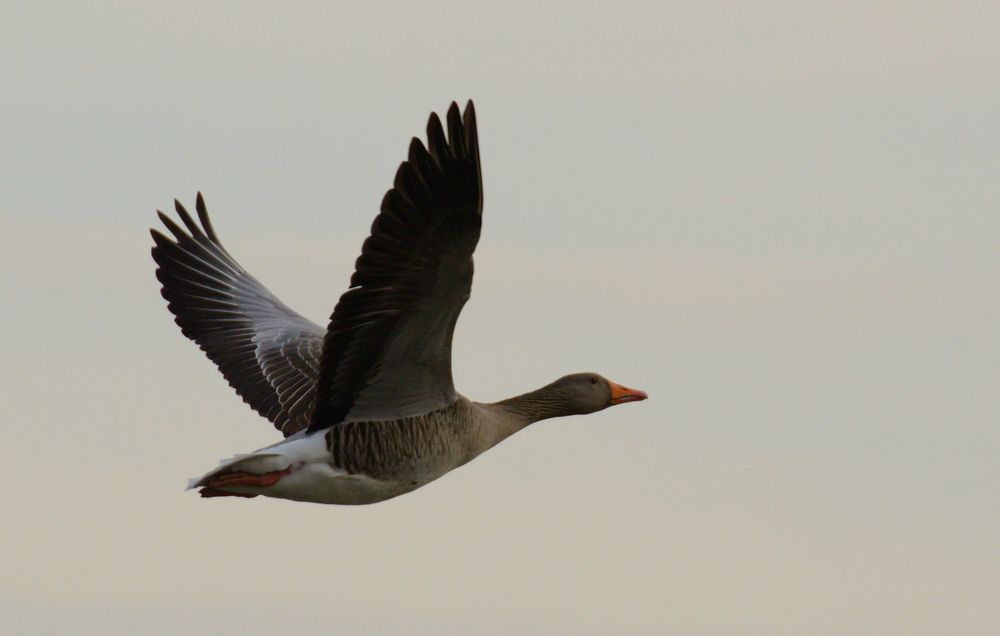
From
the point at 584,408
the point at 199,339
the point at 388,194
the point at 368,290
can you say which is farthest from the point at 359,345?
the point at 199,339

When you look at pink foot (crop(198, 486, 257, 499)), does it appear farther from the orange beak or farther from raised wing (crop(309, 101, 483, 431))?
the orange beak

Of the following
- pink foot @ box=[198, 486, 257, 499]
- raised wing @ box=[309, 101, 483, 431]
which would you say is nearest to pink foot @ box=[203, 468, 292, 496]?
pink foot @ box=[198, 486, 257, 499]

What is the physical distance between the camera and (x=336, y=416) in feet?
42.3

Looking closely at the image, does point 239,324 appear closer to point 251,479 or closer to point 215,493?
point 215,493

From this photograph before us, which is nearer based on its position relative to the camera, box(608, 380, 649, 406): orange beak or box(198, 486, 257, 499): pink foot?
box(198, 486, 257, 499): pink foot

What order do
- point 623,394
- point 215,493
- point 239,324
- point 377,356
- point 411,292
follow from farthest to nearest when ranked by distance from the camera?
point 239,324
point 623,394
point 215,493
point 377,356
point 411,292

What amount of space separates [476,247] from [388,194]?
28.4 inches

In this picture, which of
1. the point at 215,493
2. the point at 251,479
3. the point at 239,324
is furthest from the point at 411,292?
the point at 239,324

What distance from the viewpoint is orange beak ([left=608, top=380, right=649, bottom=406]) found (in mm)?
14461

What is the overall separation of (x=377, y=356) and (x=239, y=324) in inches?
179

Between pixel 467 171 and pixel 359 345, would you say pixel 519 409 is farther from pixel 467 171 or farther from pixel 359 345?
pixel 467 171

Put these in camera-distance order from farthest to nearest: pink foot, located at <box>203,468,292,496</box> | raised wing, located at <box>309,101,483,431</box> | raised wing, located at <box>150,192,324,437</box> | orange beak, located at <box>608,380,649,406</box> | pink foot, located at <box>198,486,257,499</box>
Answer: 1. raised wing, located at <box>150,192,324,437</box>
2. orange beak, located at <box>608,380,649,406</box>
3. pink foot, located at <box>198,486,257,499</box>
4. pink foot, located at <box>203,468,292,496</box>
5. raised wing, located at <box>309,101,483,431</box>

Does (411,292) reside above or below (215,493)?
above

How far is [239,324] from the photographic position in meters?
16.4
